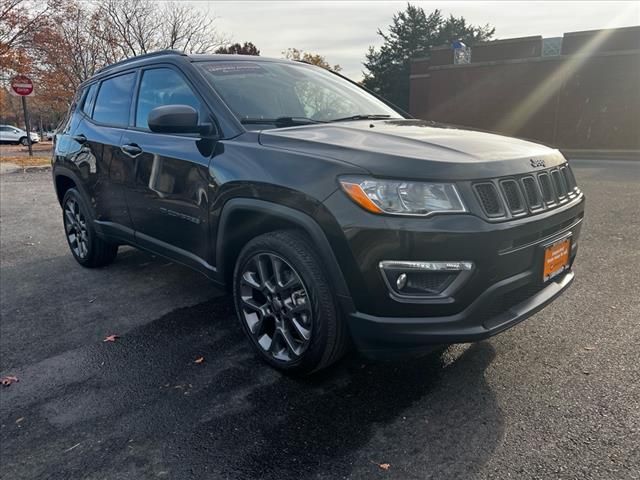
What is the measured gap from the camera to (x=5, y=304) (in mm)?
4164

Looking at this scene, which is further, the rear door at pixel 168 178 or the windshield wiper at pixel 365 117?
the windshield wiper at pixel 365 117

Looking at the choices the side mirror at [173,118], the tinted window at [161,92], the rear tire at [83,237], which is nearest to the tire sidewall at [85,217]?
the rear tire at [83,237]

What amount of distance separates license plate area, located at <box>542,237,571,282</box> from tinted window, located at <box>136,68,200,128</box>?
2285 mm

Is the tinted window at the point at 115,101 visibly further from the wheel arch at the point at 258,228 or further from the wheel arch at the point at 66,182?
the wheel arch at the point at 258,228

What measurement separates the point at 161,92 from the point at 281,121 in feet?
3.61

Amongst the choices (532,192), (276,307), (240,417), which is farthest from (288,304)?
(532,192)

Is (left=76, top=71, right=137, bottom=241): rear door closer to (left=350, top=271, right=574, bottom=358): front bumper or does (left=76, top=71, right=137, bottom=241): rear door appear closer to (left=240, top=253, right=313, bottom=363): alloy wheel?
(left=240, top=253, right=313, bottom=363): alloy wheel

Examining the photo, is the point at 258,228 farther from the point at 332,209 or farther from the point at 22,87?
the point at 22,87

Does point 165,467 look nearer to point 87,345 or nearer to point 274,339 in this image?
point 274,339

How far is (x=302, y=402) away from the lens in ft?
8.45

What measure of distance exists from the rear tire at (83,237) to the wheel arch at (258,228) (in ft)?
6.94

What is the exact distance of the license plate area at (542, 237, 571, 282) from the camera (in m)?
2.50

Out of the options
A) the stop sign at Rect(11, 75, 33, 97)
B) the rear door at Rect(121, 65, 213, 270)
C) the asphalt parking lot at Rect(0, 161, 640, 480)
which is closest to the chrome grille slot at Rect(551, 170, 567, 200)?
the asphalt parking lot at Rect(0, 161, 640, 480)

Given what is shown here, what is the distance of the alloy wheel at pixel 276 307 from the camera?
262 cm
